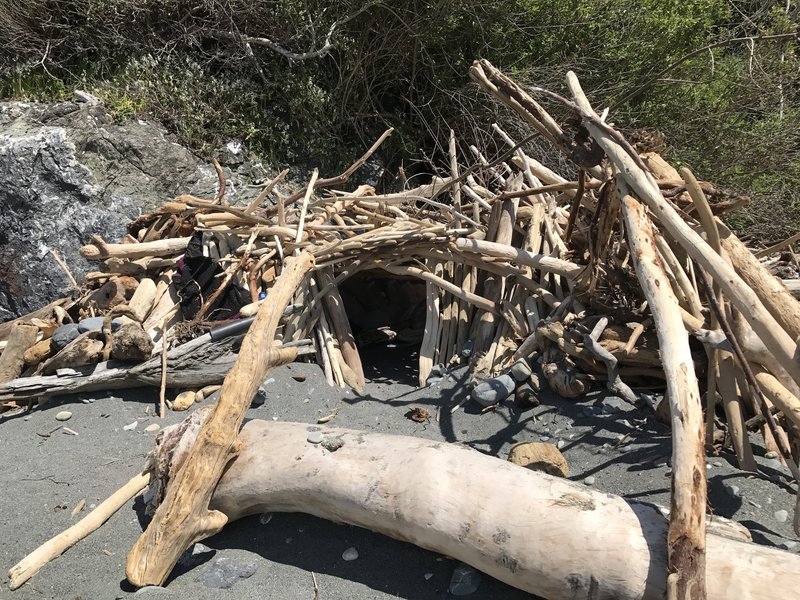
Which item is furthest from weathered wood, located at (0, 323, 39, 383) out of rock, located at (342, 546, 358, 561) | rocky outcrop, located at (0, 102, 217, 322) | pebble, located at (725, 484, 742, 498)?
→ pebble, located at (725, 484, 742, 498)

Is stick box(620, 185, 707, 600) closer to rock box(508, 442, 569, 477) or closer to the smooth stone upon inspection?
rock box(508, 442, 569, 477)

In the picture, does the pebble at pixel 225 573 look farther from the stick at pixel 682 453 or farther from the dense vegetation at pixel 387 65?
the dense vegetation at pixel 387 65

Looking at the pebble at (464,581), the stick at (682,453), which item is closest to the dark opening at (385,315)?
the pebble at (464,581)

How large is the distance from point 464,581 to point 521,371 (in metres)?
1.43

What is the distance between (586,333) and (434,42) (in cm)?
552

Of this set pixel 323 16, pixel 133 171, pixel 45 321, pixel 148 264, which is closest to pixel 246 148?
pixel 133 171

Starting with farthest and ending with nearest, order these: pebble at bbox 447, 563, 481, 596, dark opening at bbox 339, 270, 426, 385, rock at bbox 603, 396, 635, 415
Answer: dark opening at bbox 339, 270, 426, 385 < rock at bbox 603, 396, 635, 415 < pebble at bbox 447, 563, 481, 596

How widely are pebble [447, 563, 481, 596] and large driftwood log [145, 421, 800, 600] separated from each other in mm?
161

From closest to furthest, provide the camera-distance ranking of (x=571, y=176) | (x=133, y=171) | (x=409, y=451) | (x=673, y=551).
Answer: (x=673, y=551), (x=409, y=451), (x=133, y=171), (x=571, y=176)

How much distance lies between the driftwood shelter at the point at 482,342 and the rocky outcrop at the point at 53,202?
1.71 m

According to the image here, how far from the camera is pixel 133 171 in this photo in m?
6.65

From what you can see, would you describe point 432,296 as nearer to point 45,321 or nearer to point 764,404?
point 764,404

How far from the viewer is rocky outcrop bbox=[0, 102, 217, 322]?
6.34 metres

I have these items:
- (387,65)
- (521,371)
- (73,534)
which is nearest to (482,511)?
(521,371)
